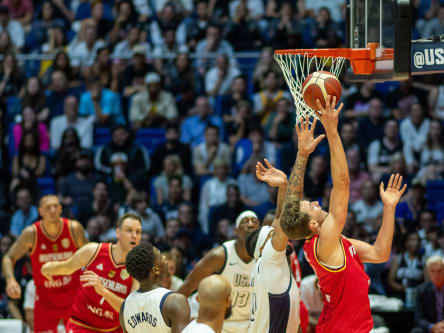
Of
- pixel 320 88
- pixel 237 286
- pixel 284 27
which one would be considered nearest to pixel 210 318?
pixel 320 88

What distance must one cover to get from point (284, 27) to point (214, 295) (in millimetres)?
9936

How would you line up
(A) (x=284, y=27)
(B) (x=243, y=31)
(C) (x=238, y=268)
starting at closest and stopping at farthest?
1. (C) (x=238, y=268)
2. (A) (x=284, y=27)
3. (B) (x=243, y=31)

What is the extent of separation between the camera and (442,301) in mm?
10234

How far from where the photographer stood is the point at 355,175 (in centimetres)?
1243

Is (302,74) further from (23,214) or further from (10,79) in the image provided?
(10,79)

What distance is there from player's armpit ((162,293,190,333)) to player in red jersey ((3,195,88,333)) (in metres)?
3.50

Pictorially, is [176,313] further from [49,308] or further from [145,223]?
[145,223]

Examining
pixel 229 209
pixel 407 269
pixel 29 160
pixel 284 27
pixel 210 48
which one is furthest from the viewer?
pixel 210 48

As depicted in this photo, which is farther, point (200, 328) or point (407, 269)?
point (407, 269)

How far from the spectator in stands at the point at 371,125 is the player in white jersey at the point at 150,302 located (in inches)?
276

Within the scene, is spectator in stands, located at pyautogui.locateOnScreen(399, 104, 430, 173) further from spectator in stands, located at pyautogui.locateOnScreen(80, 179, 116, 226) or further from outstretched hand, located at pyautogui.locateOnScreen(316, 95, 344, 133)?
outstretched hand, located at pyautogui.locateOnScreen(316, 95, 344, 133)

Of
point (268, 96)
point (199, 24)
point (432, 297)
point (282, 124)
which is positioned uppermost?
point (199, 24)

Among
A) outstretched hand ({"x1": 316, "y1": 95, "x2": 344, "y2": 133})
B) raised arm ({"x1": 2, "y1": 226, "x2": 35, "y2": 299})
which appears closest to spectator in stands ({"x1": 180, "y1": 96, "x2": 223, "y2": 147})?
raised arm ({"x1": 2, "y1": 226, "x2": 35, "y2": 299})

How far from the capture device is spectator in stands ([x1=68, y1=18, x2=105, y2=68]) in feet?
49.3
